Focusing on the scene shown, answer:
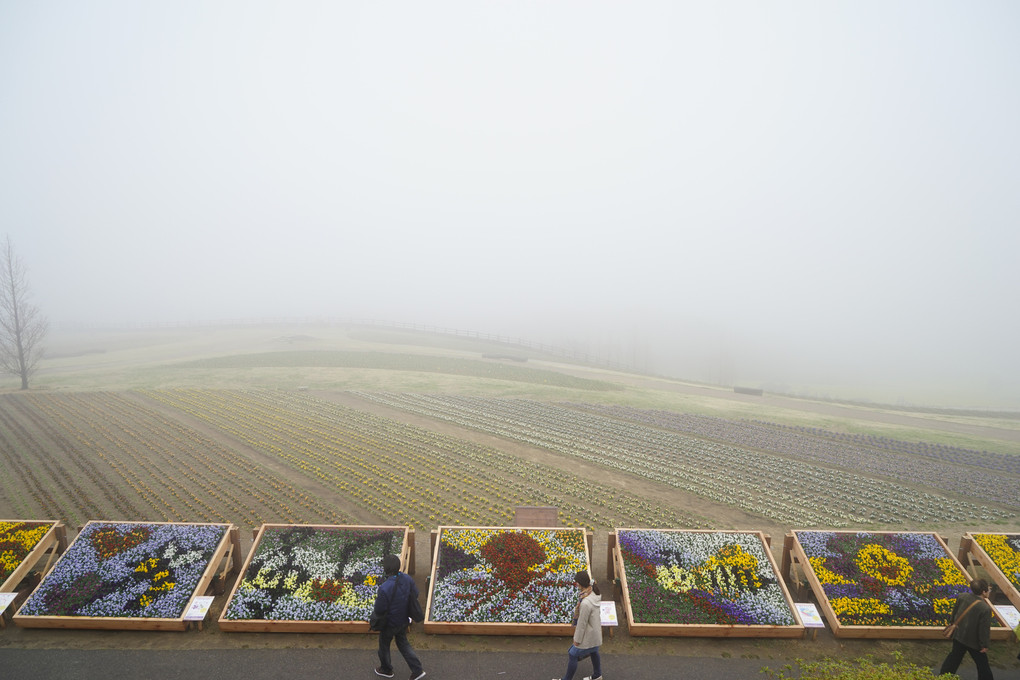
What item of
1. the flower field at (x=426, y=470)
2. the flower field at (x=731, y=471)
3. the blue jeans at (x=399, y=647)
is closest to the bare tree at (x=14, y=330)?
the flower field at (x=426, y=470)

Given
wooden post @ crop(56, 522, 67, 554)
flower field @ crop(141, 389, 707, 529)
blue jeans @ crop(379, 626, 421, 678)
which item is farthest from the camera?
flower field @ crop(141, 389, 707, 529)

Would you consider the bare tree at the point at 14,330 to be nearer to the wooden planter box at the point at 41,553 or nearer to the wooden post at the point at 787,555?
the wooden planter box at the point at 41,553

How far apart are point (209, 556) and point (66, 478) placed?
52.3 feet

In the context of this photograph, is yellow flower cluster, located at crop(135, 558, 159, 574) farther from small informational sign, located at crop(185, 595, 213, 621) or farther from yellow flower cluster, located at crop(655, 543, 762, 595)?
yellow flower cluster, located at crop(655, 543, 762, 595)

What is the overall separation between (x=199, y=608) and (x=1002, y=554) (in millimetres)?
21975

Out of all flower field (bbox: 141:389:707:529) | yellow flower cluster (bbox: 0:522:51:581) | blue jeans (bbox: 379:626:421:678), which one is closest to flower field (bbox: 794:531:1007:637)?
flower field (bbox: 141:389:707:529)

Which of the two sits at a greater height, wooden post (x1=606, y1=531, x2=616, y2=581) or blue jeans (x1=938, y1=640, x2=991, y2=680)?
blue jeans (x1=938, y1=640, x2=991, y2=680)

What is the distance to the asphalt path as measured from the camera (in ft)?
34.9

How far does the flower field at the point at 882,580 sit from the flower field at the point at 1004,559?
0.91 meters

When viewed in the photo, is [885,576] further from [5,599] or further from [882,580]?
[5,599]

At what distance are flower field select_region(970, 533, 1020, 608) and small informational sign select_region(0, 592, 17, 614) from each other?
25.7 m

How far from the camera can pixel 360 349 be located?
70.8 metres

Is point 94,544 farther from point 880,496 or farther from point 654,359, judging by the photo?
point 654,359

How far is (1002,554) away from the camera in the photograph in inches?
540
